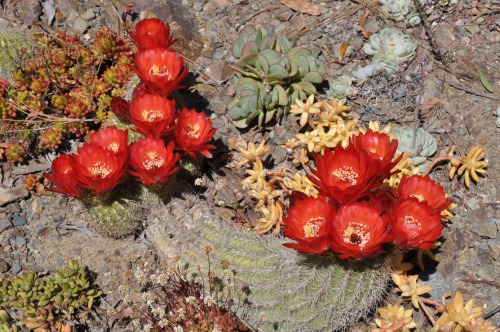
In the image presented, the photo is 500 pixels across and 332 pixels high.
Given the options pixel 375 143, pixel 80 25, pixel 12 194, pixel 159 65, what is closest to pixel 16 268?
pixel 12 194

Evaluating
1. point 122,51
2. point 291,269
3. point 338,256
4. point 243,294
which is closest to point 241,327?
point 243,294

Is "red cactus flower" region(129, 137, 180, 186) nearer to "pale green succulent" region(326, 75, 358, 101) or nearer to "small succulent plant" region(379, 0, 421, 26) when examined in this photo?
"pale green succulent" region(326, 75, 358, 101)

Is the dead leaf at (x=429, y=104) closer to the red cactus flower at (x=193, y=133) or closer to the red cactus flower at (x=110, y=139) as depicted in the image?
the red cactus flower at (x=193, y=133)

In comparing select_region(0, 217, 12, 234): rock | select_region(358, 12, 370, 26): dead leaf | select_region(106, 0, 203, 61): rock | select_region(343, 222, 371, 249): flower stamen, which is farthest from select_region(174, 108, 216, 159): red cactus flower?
select_region(358, 12, 370, 26): dead leaf

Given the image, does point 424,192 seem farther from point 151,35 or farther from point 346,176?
point 151,35

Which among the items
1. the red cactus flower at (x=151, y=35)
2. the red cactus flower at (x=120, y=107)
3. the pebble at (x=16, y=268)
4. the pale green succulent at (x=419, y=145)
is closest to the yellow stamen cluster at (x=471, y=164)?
the pale green succulent at (x=419, y=145)
